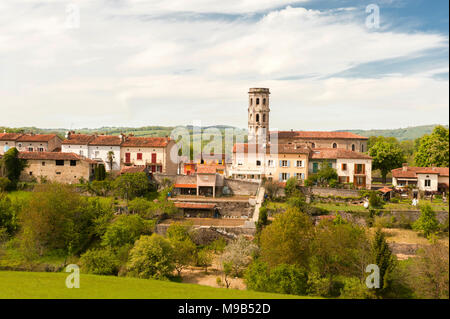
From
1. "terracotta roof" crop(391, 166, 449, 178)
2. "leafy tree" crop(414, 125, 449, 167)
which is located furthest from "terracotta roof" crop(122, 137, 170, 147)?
"leafy tree" crop(414, 125, 449, 167)

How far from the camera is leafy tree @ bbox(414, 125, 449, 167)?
3578 centimetres

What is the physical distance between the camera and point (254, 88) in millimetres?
47844

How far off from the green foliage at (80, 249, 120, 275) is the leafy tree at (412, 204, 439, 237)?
19581 millimetres

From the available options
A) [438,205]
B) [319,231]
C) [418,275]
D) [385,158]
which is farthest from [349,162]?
[418,275]

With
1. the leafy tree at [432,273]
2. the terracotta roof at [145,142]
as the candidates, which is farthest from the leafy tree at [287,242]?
the terracotta roof at [145,142]

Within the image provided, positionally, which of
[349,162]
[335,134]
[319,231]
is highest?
[335,134]

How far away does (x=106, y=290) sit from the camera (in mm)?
17156

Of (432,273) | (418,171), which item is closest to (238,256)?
(432,273)

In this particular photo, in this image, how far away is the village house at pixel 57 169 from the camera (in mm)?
36781

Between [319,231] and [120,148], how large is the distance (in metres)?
23.7

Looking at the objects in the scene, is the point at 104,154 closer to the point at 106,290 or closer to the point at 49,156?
the point at 49,156

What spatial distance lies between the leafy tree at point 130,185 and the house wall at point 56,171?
4412mm

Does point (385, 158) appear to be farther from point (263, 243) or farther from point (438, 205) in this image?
point (263, 243)

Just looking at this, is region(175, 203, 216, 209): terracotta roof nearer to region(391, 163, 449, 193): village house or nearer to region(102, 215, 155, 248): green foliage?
region(102, 215, 155, 248): green foliage
